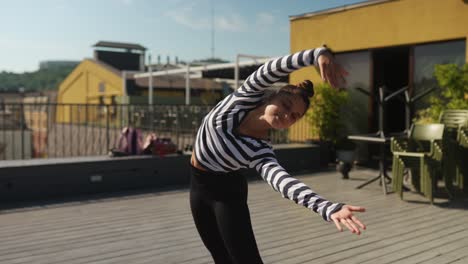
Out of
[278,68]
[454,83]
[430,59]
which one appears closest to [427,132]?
[454,83]

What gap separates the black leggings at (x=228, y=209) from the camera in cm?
204

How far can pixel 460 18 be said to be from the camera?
7727 mm

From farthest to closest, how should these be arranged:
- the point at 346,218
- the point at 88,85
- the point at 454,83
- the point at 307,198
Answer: the point at 88,85, the point at 454,83, the point at 307,198, the point at 346,218

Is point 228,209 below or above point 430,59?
below

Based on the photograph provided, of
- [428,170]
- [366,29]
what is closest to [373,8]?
[366,29]

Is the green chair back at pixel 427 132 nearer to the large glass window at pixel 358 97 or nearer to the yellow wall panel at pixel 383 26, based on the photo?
the yellow wall panel at pixel 383 26

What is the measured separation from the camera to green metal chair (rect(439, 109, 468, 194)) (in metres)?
6.12

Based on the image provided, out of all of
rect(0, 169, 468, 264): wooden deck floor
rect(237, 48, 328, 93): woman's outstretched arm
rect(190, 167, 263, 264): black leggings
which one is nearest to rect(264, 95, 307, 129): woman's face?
rect(237, 48, 328, 93): woman's outstretched arm

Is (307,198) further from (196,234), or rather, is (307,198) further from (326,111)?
(326,111)

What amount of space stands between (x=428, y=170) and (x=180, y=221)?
3241 mm

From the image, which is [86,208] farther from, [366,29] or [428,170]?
[366,29]

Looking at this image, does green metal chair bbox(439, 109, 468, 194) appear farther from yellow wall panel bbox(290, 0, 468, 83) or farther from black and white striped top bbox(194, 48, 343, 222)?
black and white striped top bbox(194, 48, 343, 222)

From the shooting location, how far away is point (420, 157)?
587 cm

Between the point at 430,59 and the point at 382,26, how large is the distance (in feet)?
3.96
